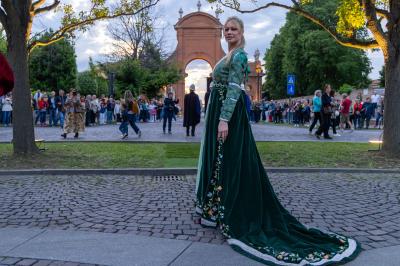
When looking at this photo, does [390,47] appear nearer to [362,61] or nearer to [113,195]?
[113,195]

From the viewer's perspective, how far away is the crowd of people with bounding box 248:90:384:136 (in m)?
20.0

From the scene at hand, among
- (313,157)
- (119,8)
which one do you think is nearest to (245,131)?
(313,157)

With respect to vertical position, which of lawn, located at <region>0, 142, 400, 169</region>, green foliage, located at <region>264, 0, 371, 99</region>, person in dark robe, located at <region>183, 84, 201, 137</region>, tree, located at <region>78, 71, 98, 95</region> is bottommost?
lawn, located at <region>0, 142, 400, 169</region>

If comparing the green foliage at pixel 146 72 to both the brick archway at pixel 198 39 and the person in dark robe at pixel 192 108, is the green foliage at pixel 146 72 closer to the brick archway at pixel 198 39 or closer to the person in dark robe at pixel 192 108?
the brick archway at pixel 198 39

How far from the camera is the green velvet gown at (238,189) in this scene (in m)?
4.36

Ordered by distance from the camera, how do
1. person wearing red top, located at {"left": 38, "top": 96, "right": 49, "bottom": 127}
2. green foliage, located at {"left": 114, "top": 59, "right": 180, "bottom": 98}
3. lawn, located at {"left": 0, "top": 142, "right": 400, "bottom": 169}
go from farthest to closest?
green foliage, located at {"left": 114, "top": 59, "right": 180, "bottom": 98} < person wearing red top, located at {"left": 38, "top": 96, "right": 49, "bottom": 127} < lawn, located at {"left": 0, "top": 142, "right": 400, "bottom": 169}

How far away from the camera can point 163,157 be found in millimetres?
10883

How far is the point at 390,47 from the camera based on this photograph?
36.4ft

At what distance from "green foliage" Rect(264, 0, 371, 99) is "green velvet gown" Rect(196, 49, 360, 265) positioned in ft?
163

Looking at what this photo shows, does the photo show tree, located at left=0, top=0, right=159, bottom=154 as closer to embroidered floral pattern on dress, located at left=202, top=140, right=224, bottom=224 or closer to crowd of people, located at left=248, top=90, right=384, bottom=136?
embroidered floral pattern on dress, located at left=202, top=140, right=224, bottom=224

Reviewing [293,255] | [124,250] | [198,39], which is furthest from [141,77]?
[293,255]

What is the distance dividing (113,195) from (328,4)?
176 feet

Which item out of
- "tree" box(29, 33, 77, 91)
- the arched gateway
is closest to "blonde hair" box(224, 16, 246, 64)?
"tree" box(29, 33, 77, 91)

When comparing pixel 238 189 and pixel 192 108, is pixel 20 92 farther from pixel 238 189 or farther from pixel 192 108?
pixel 192 108
